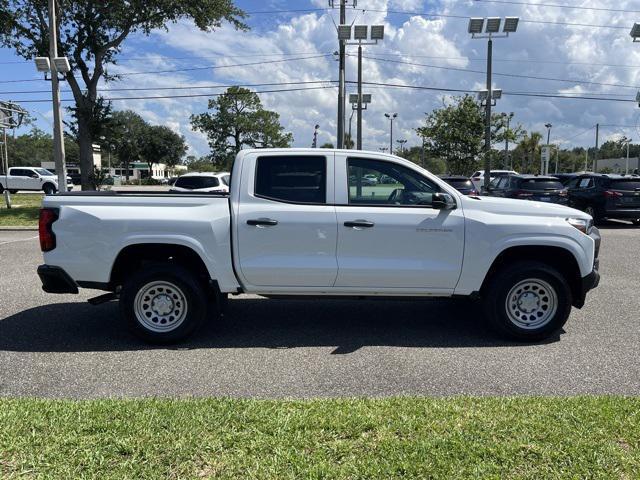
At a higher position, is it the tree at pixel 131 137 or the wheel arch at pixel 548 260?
the tree at pixel 131 137

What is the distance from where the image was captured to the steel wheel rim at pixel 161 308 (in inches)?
206

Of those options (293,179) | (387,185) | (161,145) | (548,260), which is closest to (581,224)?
(548,260)

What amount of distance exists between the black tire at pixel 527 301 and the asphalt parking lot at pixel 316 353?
18 centimetres

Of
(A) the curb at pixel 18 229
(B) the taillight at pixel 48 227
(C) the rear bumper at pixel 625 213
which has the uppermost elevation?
(B) the taillight at pixel 48 227

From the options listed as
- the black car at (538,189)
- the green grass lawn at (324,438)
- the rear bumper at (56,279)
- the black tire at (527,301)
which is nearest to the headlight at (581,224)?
the black tire at (527,301)

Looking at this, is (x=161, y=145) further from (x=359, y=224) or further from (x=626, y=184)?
(x=359, y=224)

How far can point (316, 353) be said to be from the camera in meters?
5.07

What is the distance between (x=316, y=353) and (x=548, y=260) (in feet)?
8.44

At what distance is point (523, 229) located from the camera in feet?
17.0

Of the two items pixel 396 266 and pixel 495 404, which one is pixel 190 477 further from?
pixel 396 266

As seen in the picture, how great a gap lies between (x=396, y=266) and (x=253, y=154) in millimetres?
1823

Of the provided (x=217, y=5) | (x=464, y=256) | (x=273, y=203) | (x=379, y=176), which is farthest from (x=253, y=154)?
(x=217, y=5)

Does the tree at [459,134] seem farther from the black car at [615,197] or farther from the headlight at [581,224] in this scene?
the headlight at [581,224]

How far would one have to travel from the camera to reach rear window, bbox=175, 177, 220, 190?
16.6 meters
